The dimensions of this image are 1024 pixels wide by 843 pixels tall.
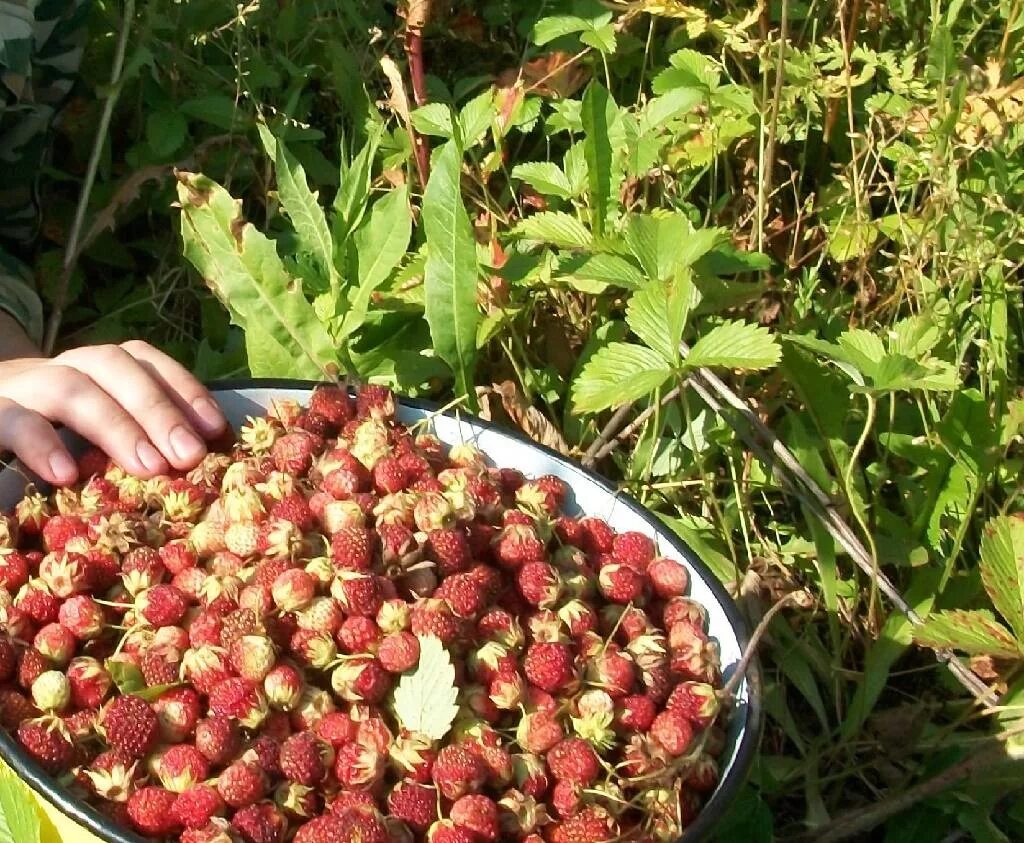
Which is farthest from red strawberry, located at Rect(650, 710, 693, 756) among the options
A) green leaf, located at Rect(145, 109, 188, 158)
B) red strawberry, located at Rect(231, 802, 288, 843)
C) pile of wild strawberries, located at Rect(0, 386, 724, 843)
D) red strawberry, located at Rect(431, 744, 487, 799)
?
green leaf, located at Rect(145, 109, 188, 158)

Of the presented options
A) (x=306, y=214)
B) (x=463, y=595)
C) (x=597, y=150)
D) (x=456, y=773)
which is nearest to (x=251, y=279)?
(x=306, y=214)

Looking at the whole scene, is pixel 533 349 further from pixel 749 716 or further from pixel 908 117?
pixel 749 716

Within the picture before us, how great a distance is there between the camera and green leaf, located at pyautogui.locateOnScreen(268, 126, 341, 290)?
3.82 feet

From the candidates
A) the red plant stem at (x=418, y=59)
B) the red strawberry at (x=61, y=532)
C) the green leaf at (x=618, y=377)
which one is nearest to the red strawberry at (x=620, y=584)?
the green leaf at (x=618, y=377)

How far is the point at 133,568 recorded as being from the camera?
753mm

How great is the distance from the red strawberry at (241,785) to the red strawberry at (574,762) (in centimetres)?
16

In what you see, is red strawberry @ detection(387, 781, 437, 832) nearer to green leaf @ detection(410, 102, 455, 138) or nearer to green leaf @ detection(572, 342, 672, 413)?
green leaf @ detection(572, 342, 672, 413)

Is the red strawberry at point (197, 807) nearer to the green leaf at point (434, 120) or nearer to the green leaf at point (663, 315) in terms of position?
the green leaf at point (663, 315)

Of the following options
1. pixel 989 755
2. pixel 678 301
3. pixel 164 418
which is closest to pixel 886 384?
pixel 678 301

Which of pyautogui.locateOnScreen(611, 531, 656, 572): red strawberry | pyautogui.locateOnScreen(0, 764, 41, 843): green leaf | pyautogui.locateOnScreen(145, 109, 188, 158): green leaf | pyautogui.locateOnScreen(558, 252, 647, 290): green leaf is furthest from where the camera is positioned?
pyautogui.locateOnScreen(145, 109, 188, 158): green leaf

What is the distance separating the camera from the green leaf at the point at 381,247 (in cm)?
113

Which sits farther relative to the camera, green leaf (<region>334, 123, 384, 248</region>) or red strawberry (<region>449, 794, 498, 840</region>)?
green leaf (<region>334, 123, 384, 248</region>)

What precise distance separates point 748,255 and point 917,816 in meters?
0.51

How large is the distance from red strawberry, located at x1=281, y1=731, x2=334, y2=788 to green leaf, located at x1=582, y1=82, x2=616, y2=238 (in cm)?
61
